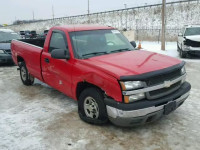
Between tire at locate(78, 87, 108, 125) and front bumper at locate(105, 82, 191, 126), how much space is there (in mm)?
190

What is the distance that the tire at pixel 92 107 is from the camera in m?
3.78

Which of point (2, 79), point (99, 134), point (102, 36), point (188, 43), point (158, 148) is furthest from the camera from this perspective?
point (188, 43)

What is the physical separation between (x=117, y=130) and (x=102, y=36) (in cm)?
210

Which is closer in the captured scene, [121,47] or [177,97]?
[177,97]

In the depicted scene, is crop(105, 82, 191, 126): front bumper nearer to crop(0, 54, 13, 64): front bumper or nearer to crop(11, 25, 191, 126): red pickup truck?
crop(11, 25, 191, 126): red pickup truck

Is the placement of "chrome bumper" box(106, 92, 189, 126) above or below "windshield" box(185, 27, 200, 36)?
below

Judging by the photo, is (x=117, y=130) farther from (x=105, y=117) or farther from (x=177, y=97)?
(x=177, y=97)

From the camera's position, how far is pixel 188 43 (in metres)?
11.5

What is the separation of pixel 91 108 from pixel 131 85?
1.05m

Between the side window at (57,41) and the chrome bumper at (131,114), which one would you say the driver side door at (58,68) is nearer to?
the side window at (57,41)

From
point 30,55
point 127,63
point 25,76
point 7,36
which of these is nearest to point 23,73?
point 25,76

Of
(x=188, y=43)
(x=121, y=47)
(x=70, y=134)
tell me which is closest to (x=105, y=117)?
(x=70, y=134)

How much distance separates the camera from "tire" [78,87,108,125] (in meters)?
3.78

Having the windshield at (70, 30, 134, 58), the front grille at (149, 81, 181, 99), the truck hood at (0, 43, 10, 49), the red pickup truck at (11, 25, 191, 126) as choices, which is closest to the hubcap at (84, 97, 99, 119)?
the red pickup truck at (11, 25, 191, 126)
